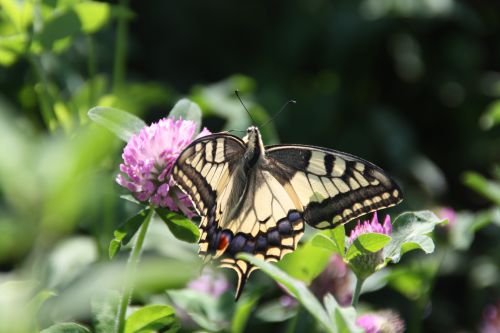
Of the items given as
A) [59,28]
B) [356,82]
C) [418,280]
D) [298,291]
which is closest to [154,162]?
[298,291]

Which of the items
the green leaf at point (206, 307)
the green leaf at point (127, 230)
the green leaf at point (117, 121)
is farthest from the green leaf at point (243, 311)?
the green leaf at point (117, 121)

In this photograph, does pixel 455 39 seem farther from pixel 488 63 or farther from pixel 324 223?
pixel 324 223

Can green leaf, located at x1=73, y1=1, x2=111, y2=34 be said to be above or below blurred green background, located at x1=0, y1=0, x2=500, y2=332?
above

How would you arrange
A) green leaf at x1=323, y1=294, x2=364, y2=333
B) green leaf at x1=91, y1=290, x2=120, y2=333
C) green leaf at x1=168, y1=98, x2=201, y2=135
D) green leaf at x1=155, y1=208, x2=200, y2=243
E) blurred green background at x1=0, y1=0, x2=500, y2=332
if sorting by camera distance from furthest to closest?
blurred green background at x1=0, y1=0, x2=500, y2=332 < green leaf at x1=168, y1=98, x2=201, y2=135 < green leaf at x1=155, y1=208, x2=200, y2=243 < green leaf at x1=91, y1=290, x2=120, y2=333 < green leaf at x1=323, y1=294, x2=364, y2=333

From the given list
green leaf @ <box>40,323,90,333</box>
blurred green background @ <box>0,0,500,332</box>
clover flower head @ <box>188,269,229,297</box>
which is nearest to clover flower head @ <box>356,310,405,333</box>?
clover flower head @ <box>188,269,229,297</box>

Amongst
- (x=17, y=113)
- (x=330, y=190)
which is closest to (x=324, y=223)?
(x=330, y=190)

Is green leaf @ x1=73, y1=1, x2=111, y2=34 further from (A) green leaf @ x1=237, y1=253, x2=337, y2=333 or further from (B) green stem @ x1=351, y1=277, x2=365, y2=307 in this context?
(A) green leaf @ x1=237, y1=253, x2=337, y2=333
